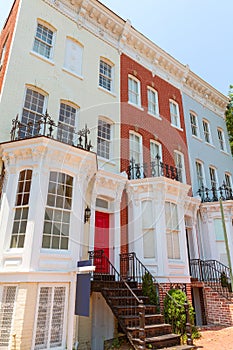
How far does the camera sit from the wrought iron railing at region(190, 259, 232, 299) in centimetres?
1158

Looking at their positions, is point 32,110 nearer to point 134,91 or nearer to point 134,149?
point 134,149

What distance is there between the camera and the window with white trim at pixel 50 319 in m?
6.57

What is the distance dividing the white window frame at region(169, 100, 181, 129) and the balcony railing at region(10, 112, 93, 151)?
7634 mm

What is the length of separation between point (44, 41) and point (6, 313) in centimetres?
1088

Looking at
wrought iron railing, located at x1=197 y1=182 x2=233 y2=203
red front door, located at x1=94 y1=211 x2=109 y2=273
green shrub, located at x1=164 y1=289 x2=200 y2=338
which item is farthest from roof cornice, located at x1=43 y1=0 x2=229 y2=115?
green shrub, located at x1=164 y1=289 x2=200 y2=338

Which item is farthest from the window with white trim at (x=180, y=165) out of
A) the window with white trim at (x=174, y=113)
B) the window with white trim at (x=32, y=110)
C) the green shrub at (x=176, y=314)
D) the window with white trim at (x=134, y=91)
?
the window with white trim at (x=32, y=110)

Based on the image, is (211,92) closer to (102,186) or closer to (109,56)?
(109,56)

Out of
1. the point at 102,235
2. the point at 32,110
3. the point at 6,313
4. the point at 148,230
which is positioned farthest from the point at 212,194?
the point at 6,313

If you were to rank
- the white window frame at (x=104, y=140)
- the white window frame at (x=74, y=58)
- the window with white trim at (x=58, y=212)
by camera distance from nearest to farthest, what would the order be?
the window with white trim at (x=58, y=212) < the white window frame at (x=104, y=140) < the white window frame at (x=74, y=58)

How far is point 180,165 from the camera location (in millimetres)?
15148

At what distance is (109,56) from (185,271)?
11.5 m

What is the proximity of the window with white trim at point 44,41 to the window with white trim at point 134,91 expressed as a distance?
15.6ft

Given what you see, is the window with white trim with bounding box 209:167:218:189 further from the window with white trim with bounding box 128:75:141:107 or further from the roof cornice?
the window with white trim with bounding box 128:75:141:107

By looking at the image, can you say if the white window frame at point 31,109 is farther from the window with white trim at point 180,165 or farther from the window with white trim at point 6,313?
the window with white trim at point 180,165
